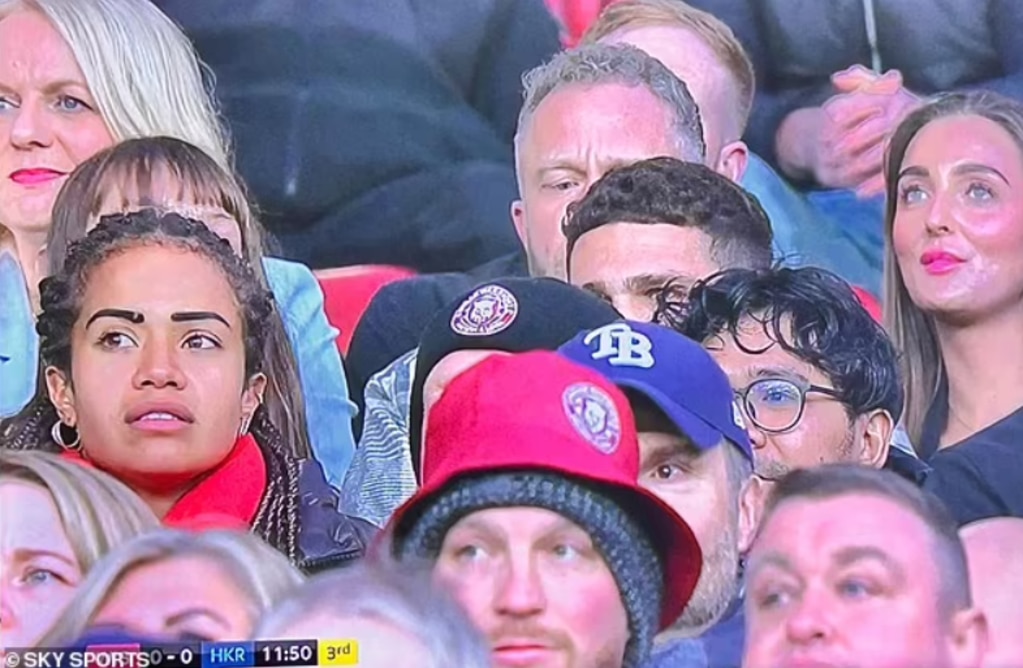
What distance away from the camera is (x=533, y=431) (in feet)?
10.6

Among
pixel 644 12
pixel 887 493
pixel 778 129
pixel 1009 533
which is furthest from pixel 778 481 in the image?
pixel 644 12

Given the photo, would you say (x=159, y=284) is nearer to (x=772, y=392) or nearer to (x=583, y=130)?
(x=583, y=130)

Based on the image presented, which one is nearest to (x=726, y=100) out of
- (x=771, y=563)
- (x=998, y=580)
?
(x=771, y=563)

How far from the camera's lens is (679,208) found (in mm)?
3574

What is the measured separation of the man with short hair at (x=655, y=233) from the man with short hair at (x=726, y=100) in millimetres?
48

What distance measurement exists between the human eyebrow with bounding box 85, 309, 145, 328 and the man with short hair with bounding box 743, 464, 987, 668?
1.02 meters

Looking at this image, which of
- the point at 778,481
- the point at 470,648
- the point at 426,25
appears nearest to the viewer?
the point at 470,648

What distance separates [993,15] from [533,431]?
1126 millimetres

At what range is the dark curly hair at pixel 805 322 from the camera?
3.51m

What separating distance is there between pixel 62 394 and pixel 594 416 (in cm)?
86

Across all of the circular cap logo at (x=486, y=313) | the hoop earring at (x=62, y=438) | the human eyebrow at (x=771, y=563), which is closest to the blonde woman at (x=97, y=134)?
the hoop earring at (x=62, y=438)

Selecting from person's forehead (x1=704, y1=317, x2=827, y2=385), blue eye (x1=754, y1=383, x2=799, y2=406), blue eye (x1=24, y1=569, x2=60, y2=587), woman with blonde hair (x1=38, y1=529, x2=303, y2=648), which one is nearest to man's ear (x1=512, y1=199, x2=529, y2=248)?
person's forehead (x1=704, y1=317, x2=827, y2=385)

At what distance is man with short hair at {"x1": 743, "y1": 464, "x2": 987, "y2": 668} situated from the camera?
3.29 m

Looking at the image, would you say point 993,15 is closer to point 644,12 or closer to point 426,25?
point 644,12
